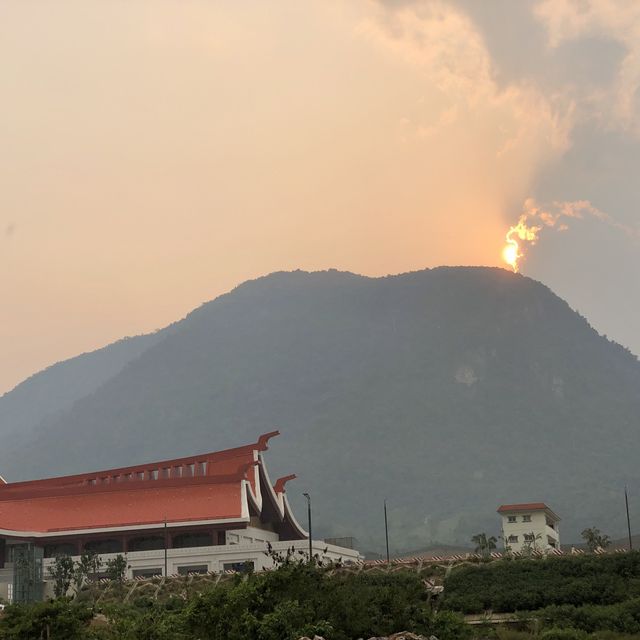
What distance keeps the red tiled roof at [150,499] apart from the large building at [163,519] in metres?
0.08

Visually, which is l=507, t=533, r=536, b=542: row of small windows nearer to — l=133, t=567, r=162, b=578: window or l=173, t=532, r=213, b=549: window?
l=173, t=532, r=213, b=549: window

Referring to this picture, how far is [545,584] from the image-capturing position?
44156 millimetres

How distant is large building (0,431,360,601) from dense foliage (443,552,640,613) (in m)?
32.1

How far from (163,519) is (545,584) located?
4238cm

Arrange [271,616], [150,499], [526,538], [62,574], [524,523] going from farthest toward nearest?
[524,523] < [526,538] < [150,499] < [62,574] < [271,616]

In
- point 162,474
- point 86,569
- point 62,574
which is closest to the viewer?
point 62,574

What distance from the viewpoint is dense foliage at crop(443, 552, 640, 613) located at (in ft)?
136

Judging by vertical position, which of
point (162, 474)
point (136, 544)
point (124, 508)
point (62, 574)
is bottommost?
point (62, 574)

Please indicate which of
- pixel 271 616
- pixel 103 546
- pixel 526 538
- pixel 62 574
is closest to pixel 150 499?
pixel 103 546

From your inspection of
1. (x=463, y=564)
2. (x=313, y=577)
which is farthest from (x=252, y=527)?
(x=313, y=577)

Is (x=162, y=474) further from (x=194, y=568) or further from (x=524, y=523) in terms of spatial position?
(x=524, y=523)

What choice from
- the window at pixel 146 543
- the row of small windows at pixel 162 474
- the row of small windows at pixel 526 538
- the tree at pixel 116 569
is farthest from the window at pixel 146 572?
the row of small windows at pixel 526 538

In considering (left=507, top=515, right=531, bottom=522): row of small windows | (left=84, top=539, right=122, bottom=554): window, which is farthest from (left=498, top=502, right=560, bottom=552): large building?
(left=84, top=539, right=122, bottom=554): window

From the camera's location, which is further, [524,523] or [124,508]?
[524,523]
